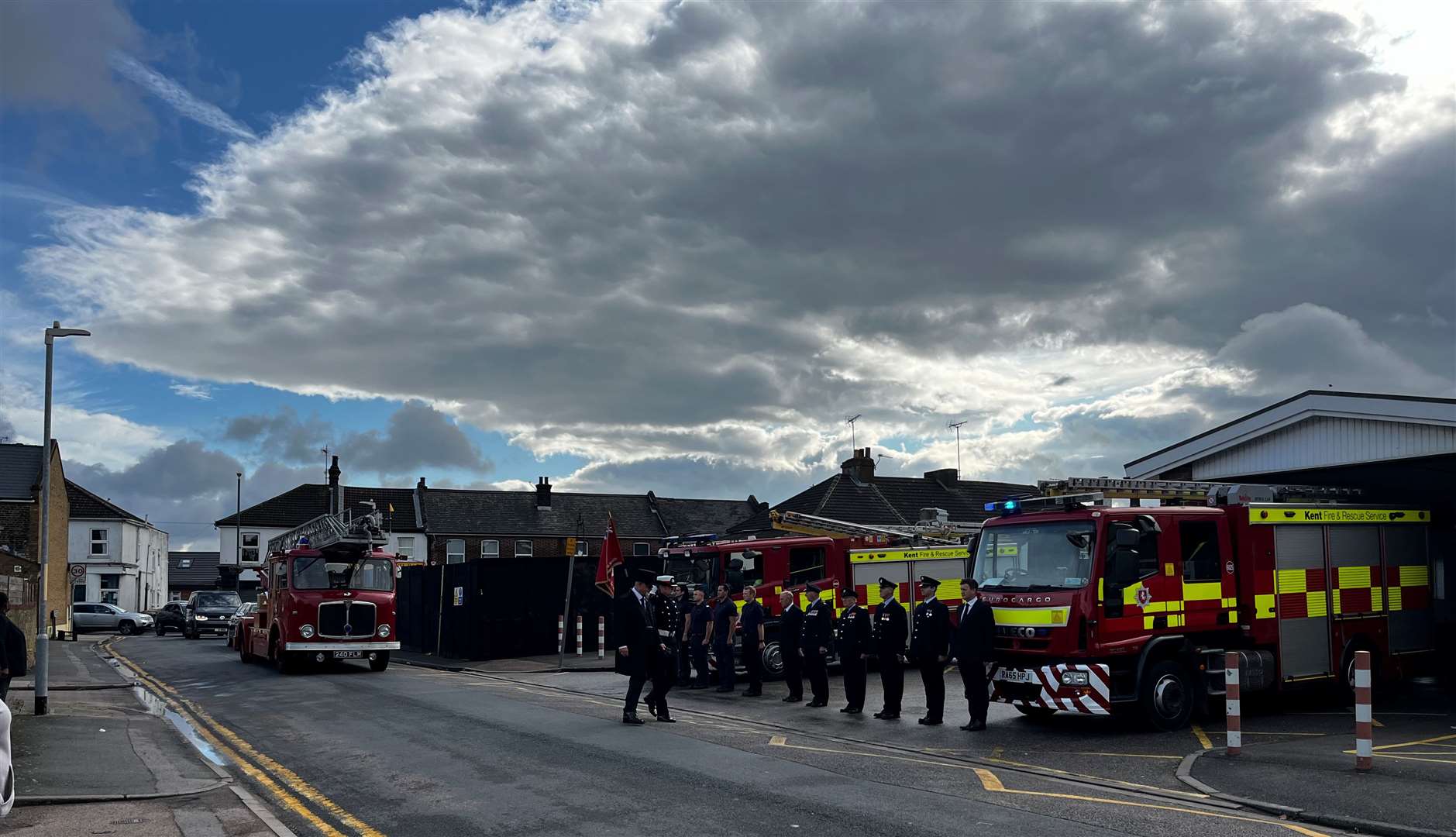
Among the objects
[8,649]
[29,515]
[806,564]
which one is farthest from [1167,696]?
[29,515]

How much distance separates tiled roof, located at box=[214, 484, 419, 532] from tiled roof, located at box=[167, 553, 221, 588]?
23.6 meters

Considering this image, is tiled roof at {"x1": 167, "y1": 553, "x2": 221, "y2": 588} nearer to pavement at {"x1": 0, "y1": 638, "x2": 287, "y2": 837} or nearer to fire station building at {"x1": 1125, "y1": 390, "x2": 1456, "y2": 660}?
pavement at {"x1": 0, "y1": 638, "x2": 287, "y2": 837}

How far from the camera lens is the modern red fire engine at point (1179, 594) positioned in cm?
1316

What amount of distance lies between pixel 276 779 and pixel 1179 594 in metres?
10.0

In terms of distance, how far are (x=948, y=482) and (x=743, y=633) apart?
3304cm

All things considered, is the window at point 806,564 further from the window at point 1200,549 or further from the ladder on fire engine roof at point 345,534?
the ladder on fire engine roof at point 345,534

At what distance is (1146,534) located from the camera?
13.6 m

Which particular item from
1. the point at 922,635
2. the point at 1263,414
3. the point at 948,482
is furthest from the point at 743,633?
the point at 948,482

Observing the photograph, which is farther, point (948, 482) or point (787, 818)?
point (948, 482)

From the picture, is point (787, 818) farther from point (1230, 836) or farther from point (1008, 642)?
point (1008, 642)

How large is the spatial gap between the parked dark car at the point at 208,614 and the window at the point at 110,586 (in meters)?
23.9

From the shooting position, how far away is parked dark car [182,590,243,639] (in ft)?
141

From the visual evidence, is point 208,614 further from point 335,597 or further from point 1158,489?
point 1158,489

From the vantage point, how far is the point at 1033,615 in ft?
43.9
